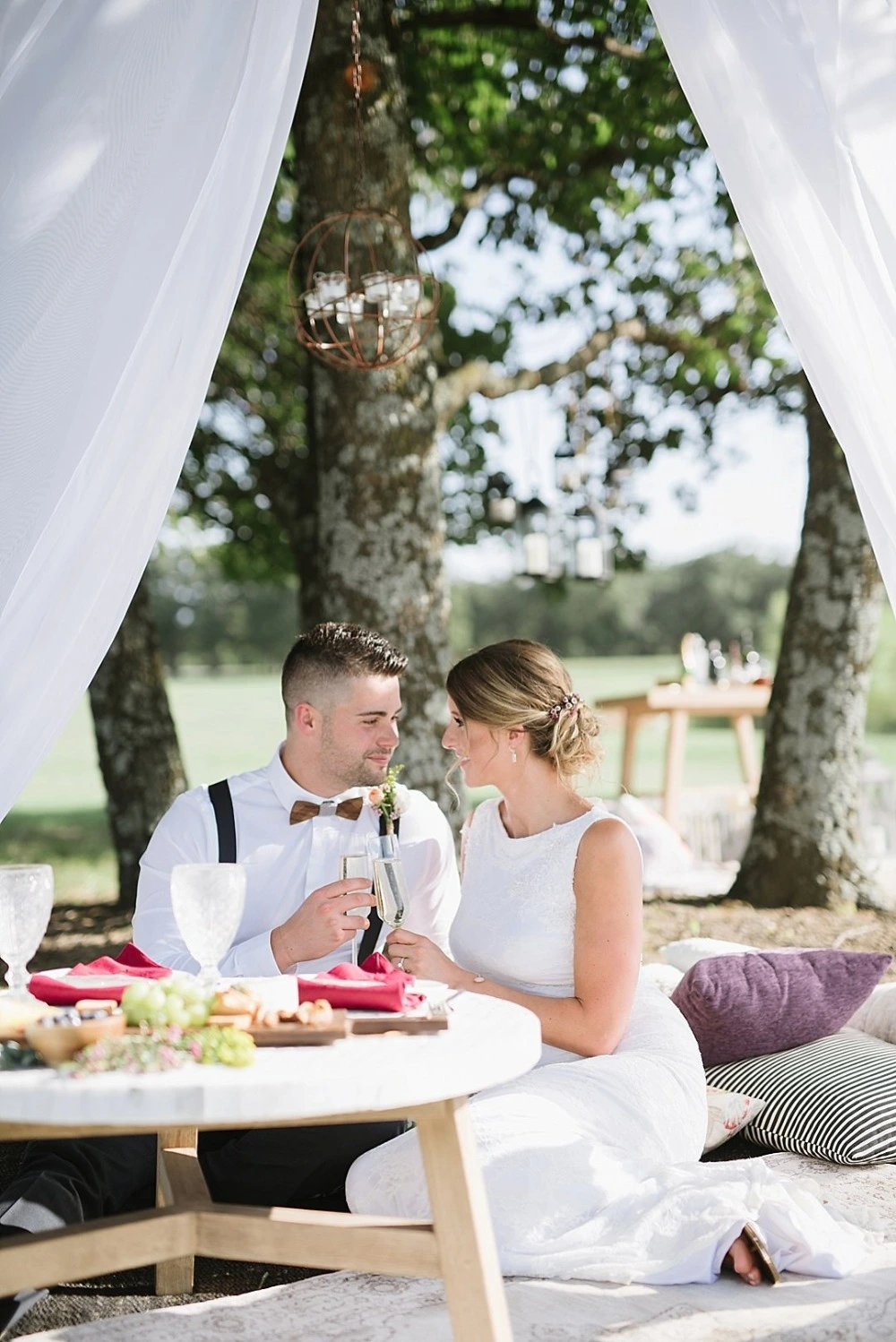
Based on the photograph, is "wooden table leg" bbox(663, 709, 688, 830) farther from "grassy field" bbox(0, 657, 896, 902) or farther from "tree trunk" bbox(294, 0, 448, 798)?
"grassy field" bbox(0, 657, 896, 902)

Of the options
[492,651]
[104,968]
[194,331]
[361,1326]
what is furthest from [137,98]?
[361,1326]

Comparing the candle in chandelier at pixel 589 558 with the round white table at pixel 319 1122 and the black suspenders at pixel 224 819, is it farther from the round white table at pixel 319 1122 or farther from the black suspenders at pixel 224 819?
the round white table at pixel 319 1122

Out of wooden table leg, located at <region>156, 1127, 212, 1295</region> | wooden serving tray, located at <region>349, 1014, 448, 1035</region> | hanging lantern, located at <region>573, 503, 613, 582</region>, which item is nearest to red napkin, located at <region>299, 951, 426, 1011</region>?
wooden serving tray, located at <region>349, 1014, 448, 1035</region>

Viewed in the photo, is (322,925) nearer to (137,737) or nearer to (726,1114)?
(726,1114)

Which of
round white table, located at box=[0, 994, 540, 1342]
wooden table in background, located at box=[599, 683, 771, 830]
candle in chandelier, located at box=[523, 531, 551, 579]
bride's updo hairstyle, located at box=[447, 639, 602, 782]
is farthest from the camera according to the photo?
candle in chandelier, located at box=[523, 531, 551, 579]

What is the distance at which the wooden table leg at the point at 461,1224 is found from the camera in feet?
6.31

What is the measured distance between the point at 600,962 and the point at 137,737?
4308mm

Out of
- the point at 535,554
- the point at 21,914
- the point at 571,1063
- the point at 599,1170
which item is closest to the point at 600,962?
the point at 571,1063

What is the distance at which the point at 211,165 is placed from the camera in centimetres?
254

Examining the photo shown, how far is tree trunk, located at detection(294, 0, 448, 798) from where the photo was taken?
4.88 m

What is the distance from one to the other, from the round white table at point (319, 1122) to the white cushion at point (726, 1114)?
1.30m

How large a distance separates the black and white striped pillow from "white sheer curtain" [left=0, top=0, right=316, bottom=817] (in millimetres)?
1993

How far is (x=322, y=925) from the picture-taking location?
2.55 metres

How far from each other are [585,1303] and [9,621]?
5.15ft
